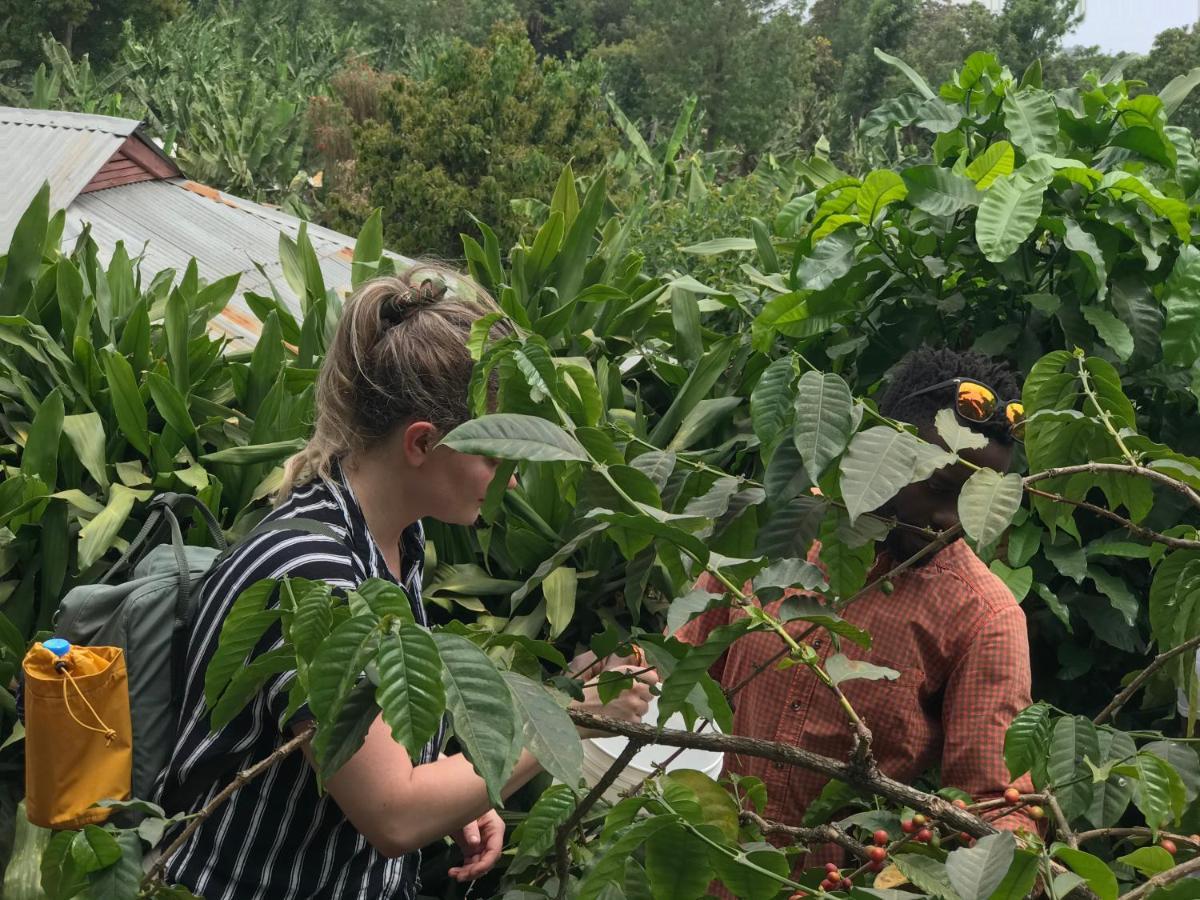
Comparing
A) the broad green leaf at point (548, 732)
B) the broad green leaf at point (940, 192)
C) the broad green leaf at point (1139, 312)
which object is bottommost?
the broad green leaf at point (548, 732)

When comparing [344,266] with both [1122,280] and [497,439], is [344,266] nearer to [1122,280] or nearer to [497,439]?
[1122,280]

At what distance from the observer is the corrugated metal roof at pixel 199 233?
591 centimetres

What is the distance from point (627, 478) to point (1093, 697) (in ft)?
7.84

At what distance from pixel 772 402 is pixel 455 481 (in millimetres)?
747

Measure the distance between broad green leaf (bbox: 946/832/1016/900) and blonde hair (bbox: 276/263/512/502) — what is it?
3.34 ft

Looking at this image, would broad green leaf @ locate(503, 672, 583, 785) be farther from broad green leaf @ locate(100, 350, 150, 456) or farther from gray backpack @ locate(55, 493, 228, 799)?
broad green leaf @ locate(100, 350, 150, 456)

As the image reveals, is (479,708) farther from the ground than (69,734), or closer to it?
farther from the ground

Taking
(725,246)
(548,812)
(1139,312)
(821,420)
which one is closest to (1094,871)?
(821,420)

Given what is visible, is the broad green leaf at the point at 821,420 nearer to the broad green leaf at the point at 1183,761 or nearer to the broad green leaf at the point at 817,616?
the broad green leaf at the point at 817,616

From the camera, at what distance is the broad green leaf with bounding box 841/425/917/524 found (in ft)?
3.59

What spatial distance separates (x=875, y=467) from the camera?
3.69 ft

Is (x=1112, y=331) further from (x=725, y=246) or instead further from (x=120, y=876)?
(x=120, y=876)

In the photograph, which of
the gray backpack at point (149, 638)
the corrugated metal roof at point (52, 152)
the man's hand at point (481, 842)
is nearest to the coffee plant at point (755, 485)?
the man's hand at point (481, 842)

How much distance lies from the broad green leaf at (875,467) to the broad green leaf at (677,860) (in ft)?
1.04
